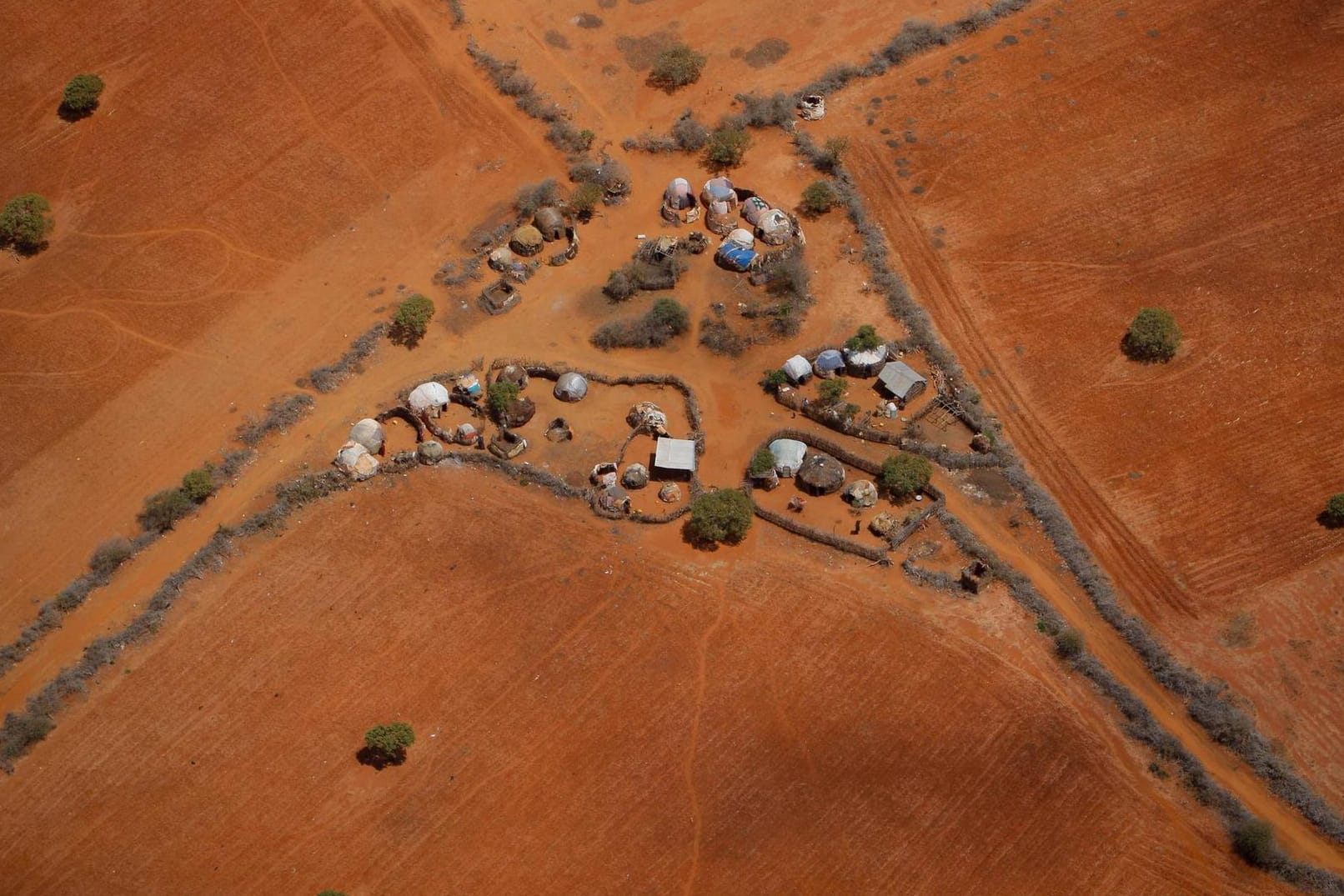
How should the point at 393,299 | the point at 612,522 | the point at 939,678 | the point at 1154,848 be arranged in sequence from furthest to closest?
the point at 393,299
the point at 612,522
the point at 939,678
the point at 1154,848

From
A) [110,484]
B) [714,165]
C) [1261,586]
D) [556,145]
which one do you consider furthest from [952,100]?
[110,484]

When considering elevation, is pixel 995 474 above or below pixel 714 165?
below

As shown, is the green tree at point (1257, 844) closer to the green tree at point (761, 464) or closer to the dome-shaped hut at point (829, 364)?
the green tree at point (761, 464)

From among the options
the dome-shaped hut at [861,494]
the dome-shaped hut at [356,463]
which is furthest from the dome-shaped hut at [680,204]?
the dome-shaped hut at [356,463]

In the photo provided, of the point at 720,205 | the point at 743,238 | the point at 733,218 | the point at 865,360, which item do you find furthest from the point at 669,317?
the point at 865,360

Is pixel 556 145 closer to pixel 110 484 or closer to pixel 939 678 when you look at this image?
pixel 110 484

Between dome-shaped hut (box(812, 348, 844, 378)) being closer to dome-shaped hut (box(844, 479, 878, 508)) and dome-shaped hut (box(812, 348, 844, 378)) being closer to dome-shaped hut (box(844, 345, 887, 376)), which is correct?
dome-shaped hut (box(844, 345, 887, 376))

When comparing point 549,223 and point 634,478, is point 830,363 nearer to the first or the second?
point 634,478

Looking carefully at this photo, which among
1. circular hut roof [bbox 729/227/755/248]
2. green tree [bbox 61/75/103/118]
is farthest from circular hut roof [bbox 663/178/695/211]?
green tree [bbox 61/75/103/118]
